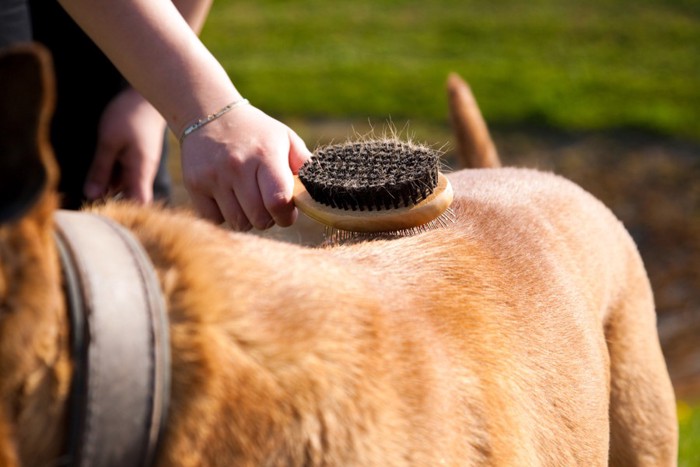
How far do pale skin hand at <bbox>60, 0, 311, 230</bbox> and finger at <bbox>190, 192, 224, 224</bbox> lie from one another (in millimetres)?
10

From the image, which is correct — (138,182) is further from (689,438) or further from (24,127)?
(689,438)

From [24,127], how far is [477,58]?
54.0 feet

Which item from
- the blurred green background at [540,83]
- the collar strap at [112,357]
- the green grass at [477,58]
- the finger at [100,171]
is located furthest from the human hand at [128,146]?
the green grass at [477,58]

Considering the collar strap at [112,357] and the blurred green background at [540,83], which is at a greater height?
the collar strap at [112,357]

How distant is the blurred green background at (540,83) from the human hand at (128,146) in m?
4.50

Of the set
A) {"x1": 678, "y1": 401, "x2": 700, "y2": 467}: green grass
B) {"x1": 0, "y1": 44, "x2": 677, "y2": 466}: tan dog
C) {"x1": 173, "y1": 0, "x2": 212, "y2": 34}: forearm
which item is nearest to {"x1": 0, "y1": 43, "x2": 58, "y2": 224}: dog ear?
{"x1": 0, "y1": 44, "x2": 677, "y2": 466}: tan dog

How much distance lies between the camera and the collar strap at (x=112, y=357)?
1.31 m

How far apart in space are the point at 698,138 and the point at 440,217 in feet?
38.3

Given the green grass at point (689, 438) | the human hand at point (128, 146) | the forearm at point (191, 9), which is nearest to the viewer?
the forearm at point (191, 9)

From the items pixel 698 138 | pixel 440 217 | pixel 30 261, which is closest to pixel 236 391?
pixel 30 261

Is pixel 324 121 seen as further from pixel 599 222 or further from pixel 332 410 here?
pixel 332 410

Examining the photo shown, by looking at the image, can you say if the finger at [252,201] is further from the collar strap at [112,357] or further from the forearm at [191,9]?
the forearm at [191,9]

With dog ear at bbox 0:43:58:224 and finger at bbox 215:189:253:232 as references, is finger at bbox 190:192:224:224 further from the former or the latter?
dog ear at bbox 0:43:58:224

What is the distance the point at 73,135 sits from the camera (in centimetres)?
333
